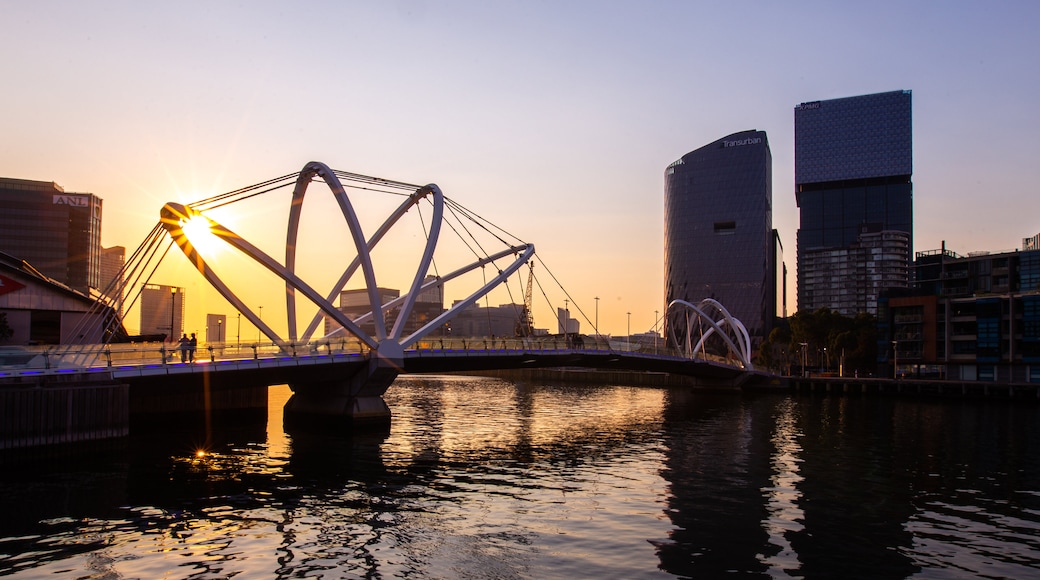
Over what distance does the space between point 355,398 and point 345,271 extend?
14.6 metres

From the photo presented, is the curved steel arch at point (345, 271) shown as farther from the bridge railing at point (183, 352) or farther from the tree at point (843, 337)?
the tree at point (843, 337)

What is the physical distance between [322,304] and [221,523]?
102ft

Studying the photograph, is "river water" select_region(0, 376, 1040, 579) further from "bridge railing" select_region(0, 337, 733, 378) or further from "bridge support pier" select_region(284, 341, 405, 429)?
"bridge railing" select_region(0, 337, 733, 378)

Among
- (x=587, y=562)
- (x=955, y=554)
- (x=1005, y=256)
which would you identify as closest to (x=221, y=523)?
(x=587, y=562)

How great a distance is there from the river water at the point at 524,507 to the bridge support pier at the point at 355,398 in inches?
125

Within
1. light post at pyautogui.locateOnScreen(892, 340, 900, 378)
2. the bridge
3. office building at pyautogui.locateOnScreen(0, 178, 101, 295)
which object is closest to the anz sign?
office building at pyautogui.locateOnScreen(0, 178, 101, 295)

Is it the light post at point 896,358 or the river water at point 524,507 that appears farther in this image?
the light post at point 896,358

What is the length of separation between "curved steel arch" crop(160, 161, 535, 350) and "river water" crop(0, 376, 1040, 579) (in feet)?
27.3

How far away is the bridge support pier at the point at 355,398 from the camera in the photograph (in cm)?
5638

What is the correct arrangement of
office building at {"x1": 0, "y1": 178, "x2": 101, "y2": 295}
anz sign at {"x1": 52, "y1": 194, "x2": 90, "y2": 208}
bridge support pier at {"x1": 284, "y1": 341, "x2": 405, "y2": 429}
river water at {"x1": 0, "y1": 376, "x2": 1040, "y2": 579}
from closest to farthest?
river water at {"x1": 0, "y1": 376, "x2": 1040, "y2": 579} < bridge support pier at {"x1": 284, "y1": 341, "x2": 405, "y2": 429} < office building at {"x1": 0, "y1": 178, "x2": 101, "y2": 295} < anz sign at {"x1": 52, "y1": 194, "x2": 90, "y2": 208}

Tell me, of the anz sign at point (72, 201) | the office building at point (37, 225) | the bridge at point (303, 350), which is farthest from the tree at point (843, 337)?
the anz sign at point (72, 201)

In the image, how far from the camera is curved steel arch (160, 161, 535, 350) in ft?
169

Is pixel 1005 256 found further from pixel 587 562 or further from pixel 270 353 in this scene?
pixel 587 562

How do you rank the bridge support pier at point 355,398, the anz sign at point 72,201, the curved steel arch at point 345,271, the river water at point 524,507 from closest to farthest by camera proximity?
the river water at point 524,507
the curved steel arch at point 345,271
the bridge support pier at point 355,398
the anz sign at point 72,201
